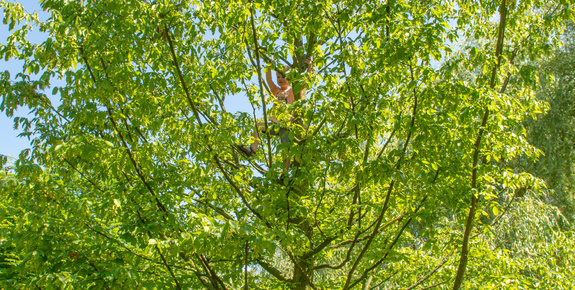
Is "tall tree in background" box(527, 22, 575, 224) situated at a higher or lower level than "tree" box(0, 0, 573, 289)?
higher

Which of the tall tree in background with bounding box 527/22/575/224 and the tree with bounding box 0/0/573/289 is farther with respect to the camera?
the tall tree in background with bounding box 527/22/575/224

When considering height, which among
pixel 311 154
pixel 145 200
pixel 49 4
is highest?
pixel 49 4

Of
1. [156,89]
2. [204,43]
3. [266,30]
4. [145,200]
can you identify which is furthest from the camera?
[204,43]

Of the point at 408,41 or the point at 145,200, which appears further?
the point at 145,200

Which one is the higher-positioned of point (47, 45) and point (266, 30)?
point (266, 30)

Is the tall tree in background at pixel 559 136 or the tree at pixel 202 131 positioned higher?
the tall tree in background at pixel 559 136

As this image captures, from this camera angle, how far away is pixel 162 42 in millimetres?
3666

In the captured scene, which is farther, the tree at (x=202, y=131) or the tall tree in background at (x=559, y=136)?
the tall tree in background at (x=559, y=136)

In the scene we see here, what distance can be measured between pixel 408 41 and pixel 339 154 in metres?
0.99

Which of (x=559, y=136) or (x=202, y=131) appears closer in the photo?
(x=202, y=131)

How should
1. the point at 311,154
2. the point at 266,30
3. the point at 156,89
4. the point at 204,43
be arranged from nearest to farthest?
the point at 311,154, the point at 156,89, the point at 266,30, the point at 204,43

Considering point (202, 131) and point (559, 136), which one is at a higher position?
point (559, 136)

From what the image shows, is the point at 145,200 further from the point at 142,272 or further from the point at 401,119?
the point at 401,119

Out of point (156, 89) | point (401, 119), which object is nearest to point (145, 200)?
point (156, 89)
